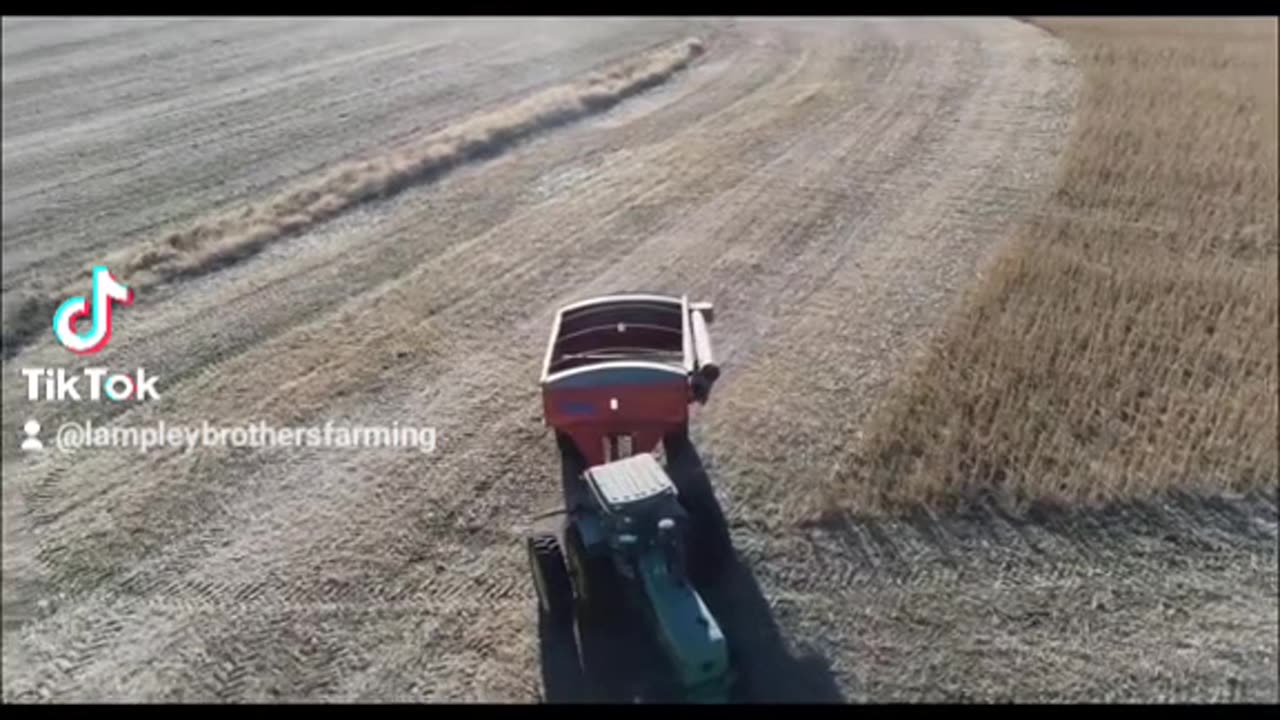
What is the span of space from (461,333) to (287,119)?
3469 mm

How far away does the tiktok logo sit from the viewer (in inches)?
220

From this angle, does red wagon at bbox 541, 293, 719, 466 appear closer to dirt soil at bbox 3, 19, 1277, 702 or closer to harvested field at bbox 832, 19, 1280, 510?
dirt soil at bbox 3, 19, 1277, 702

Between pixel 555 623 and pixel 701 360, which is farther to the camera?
pixel 701 360

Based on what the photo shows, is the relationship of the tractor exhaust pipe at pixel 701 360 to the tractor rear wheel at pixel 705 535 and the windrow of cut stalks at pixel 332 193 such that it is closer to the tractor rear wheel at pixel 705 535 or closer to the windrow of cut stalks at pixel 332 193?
the tractor rear wheel at pixel 705 535

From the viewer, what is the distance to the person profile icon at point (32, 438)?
476cm

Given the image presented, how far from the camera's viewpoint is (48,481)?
4762 millimetres

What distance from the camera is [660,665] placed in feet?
12.9

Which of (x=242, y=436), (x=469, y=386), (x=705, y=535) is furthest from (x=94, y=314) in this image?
(x=705, y=535)

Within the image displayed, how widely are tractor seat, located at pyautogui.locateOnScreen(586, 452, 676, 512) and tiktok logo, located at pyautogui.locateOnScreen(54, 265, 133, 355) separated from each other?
283cm

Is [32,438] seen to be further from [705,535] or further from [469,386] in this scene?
[705,535]

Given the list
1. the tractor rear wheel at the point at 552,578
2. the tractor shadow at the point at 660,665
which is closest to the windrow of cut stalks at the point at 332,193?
the tractor rear wheel at the point at 552,578

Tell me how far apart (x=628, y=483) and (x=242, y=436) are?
2.11 meters

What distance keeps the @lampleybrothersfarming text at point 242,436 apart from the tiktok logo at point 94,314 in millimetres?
603

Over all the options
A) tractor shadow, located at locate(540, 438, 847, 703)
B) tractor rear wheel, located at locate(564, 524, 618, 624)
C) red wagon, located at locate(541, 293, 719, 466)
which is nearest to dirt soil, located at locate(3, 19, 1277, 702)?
tractor shadow, located at locate(540, 438, 847, 703)
